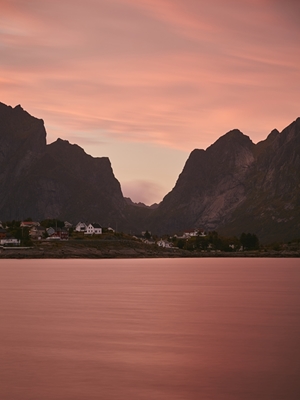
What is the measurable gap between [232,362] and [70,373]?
28.9ft

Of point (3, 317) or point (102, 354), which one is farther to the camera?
point (3, 317)

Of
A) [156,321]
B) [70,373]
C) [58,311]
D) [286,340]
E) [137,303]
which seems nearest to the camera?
[70,373]

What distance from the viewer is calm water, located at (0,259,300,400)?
30078 millimetres

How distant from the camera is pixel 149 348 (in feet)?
134

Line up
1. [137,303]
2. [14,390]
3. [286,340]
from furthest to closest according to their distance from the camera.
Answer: [137,303]
[286,340]
[14,390]

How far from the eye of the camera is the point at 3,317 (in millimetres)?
57625

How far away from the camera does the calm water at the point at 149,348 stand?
3008 centimetres

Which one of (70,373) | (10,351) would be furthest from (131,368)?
(10,351)

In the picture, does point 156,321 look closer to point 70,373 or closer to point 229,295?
point 70,373

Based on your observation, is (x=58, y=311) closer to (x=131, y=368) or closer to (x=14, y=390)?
(x=131, y=368)

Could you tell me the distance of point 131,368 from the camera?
3456cm

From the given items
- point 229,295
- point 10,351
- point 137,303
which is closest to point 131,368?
point 10,351

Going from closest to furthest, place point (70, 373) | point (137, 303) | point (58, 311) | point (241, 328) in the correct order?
point (70, 373) < point (241, 328) < point (58, 311) < point (137, 303)

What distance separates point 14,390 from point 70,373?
14.2ft
